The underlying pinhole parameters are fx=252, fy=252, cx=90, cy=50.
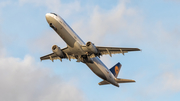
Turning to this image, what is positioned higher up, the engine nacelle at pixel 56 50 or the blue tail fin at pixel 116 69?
the blue tail fin at pixel 116 69

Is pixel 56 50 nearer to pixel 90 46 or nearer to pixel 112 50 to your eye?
pixel 90 46

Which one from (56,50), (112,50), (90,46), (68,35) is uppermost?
(68,35)

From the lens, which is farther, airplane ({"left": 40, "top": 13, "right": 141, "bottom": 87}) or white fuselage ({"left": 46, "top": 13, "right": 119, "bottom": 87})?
airplane ({"left": 40, "top": 13, "right": 141, "bottom": 87})

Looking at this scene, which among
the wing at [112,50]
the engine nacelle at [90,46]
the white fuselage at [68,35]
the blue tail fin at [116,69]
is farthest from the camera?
the blue tail fin at [116,69]

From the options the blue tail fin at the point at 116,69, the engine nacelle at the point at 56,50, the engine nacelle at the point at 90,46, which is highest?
the blue tail fin at the point at 116,69

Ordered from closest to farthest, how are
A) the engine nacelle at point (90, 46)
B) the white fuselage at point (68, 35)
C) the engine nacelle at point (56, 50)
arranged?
the white fuselage at point (68, 35)
the engine nacelle at point (90, 46)
the engine nacelle at point (56, 50)

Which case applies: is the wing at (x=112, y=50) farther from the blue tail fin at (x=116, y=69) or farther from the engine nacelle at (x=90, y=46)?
the blue tail fin at (x=116, y=69)

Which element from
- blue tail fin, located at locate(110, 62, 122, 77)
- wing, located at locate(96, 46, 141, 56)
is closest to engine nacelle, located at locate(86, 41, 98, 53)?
wing, located at locate(96, 46, 141, 56)

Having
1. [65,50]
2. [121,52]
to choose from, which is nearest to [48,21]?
[65,50]

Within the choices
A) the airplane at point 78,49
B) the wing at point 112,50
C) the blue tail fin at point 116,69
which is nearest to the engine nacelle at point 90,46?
the airplane at point 78,49

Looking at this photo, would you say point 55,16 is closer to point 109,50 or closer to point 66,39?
point 66,39

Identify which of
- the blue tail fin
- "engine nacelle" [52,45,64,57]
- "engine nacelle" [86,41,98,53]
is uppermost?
the blue tail fin

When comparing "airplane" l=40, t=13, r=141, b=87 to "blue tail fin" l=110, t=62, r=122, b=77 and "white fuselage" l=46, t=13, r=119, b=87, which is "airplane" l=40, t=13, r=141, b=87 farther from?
"blue tail fin" l=110, t=62, r=122, b=77

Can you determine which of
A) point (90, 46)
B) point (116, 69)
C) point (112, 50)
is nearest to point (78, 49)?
point (90, 46)
